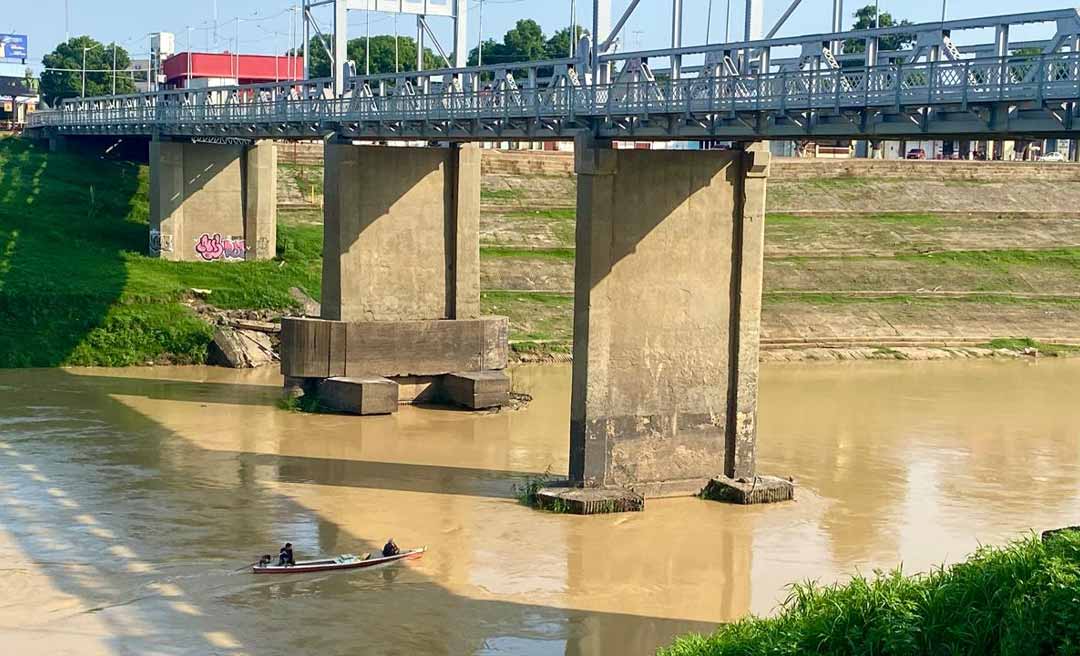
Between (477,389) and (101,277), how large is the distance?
1960 centimetres

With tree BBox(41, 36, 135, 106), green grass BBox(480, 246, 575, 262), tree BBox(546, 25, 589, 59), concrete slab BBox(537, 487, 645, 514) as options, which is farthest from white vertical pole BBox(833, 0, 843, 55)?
tree BBox(41, 36, 135, 106)

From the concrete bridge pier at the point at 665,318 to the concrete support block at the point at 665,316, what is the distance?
2 cm

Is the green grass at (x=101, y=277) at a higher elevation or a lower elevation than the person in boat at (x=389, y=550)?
higher

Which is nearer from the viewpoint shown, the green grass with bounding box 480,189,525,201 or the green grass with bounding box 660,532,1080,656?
the green grass with bounding box 660,532,1080,656

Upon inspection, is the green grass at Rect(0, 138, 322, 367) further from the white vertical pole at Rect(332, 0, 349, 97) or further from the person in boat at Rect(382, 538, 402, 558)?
the person in boat at Rect(382, 538, 402, 558)

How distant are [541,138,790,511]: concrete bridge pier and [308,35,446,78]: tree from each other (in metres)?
80.6

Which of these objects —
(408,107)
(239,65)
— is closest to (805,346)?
(408,107)

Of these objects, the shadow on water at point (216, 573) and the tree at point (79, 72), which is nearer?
the shadow on water at point (216, 573)

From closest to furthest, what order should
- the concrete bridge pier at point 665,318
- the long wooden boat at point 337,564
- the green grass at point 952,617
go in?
1. the green grass at point 952,617
2. the long wooden boat at point 337,564
3. the concrete bridge pier at point 665,318

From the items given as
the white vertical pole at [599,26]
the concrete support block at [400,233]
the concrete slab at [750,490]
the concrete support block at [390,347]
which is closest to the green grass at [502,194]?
the concrete support block at [400,233]

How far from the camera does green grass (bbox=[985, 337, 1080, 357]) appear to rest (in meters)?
63.8

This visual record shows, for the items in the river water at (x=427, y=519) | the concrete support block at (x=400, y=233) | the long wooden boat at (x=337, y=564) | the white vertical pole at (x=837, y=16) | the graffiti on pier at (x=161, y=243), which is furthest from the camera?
the graffiti on pier at (x=161, y=243)

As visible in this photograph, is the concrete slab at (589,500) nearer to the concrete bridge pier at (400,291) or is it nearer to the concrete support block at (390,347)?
the concrete bridge pier at (400,291)

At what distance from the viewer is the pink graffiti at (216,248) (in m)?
64.8
